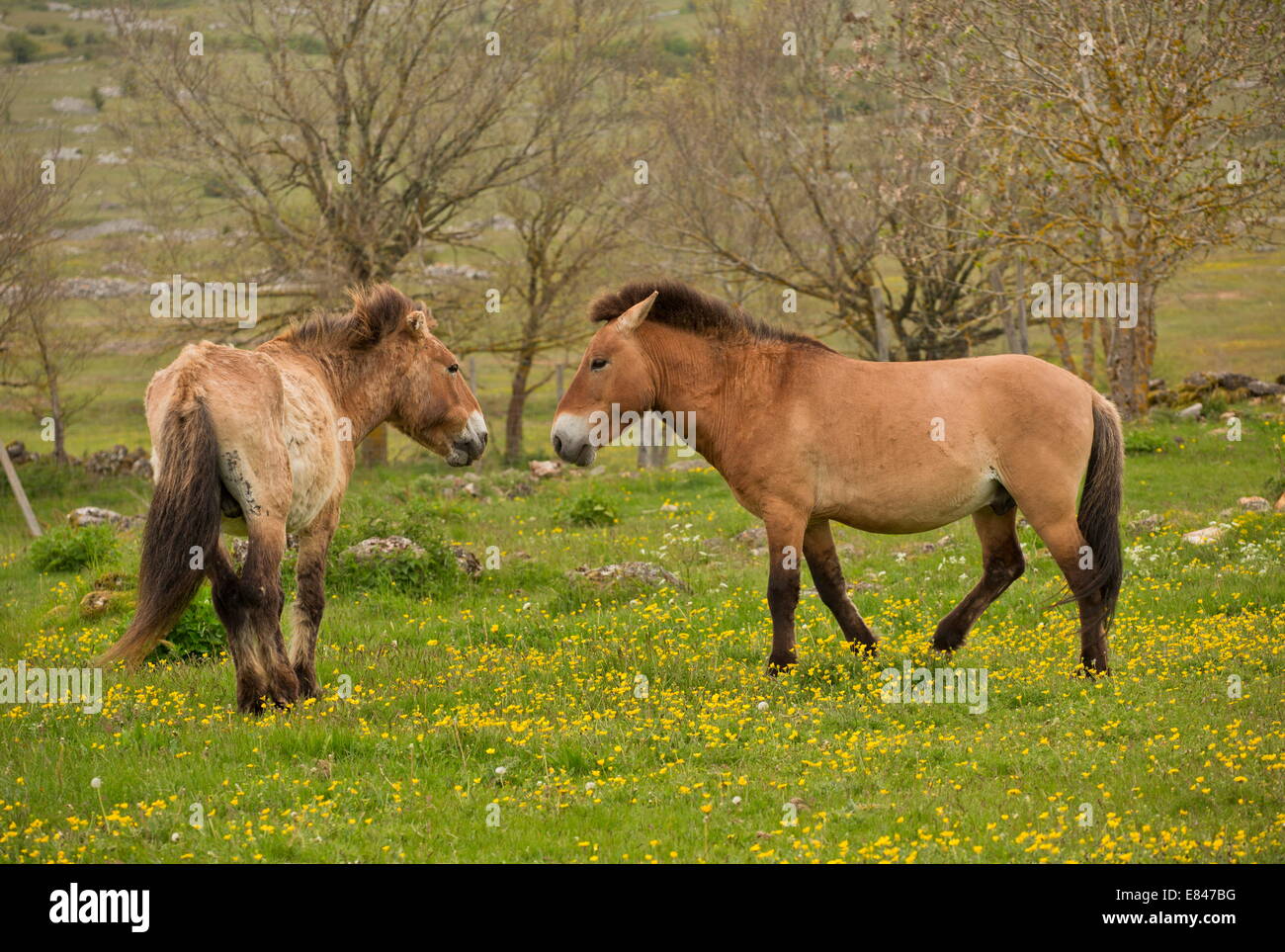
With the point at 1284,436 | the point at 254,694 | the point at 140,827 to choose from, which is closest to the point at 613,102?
the point at 1284,436

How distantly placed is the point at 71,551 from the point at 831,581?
33.6 feet

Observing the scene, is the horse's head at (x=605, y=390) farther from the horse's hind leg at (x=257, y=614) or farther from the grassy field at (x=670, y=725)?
the horse's hind leg at (x=257, y=614)

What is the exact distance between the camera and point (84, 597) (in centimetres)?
1137

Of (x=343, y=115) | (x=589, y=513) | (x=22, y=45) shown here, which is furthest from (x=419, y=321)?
(x=22, y=45)

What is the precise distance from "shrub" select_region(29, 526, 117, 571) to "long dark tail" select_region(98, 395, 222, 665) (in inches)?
318

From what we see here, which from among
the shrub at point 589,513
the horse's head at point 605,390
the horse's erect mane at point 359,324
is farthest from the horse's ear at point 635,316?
the shrub at point 589,513

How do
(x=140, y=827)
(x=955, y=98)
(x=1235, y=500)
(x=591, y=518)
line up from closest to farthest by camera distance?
(x=140, y=827), (x=1235, y=500), (x=591, y=518), (x=955, y=98)

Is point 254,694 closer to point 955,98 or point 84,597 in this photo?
point 84,597

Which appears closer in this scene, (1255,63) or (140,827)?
(140,827)

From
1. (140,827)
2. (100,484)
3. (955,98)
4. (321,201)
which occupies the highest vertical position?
(955,98)

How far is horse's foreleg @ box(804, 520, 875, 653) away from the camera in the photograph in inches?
343

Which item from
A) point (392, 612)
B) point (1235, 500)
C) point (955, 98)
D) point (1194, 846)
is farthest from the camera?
point (955, 98)

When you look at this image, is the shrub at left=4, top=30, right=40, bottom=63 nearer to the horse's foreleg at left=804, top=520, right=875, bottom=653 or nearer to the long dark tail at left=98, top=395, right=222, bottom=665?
the long dark tail at left=98, top=395, right=222, bottom=665

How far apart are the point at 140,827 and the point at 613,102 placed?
2161 centimetres
